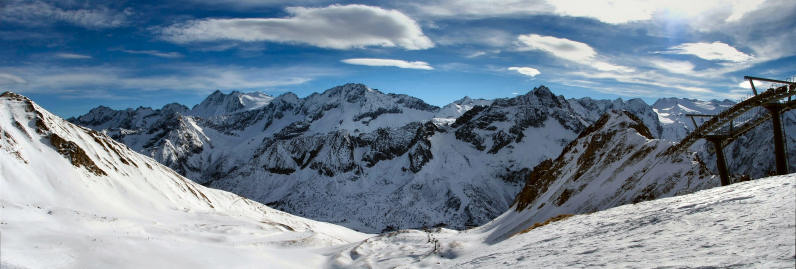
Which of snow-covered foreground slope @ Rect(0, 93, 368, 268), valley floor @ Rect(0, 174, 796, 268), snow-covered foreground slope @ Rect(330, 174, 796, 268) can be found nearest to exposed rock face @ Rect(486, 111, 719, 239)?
valley floor @ Rect(0, 174, 796, 268)

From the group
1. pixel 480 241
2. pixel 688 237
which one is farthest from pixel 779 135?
pixel 480 241

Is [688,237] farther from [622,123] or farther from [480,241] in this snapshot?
[622,123]

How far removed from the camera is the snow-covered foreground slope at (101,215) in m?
32.5

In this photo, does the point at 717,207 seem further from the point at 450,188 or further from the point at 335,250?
the point at 450,188

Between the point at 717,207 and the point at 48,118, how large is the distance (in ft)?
282

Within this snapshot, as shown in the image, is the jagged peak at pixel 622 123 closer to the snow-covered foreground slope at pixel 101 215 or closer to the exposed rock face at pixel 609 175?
the exposed rock face at pixel 609 175

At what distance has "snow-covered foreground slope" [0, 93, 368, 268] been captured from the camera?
3250cm

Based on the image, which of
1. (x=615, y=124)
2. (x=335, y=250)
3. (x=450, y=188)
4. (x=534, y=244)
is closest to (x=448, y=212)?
(x=450, y=188)

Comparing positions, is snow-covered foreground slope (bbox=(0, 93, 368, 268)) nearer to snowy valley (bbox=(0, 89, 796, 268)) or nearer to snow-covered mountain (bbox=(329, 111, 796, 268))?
snowy valley (bbox=(0, 89, 796, 268))

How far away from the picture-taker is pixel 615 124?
71.6 m

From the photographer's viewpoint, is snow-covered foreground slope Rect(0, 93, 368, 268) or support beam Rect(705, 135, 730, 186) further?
snow-covered foreground slope Rect(0, 93, 368, 268)

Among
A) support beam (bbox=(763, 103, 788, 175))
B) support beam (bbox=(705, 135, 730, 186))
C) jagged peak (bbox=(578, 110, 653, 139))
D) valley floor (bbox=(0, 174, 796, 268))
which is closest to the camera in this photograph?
valley floor (bbox=(0, 174, 796, 268))

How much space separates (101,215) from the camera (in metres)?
51.8

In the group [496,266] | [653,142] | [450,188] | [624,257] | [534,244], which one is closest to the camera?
[624,257]
